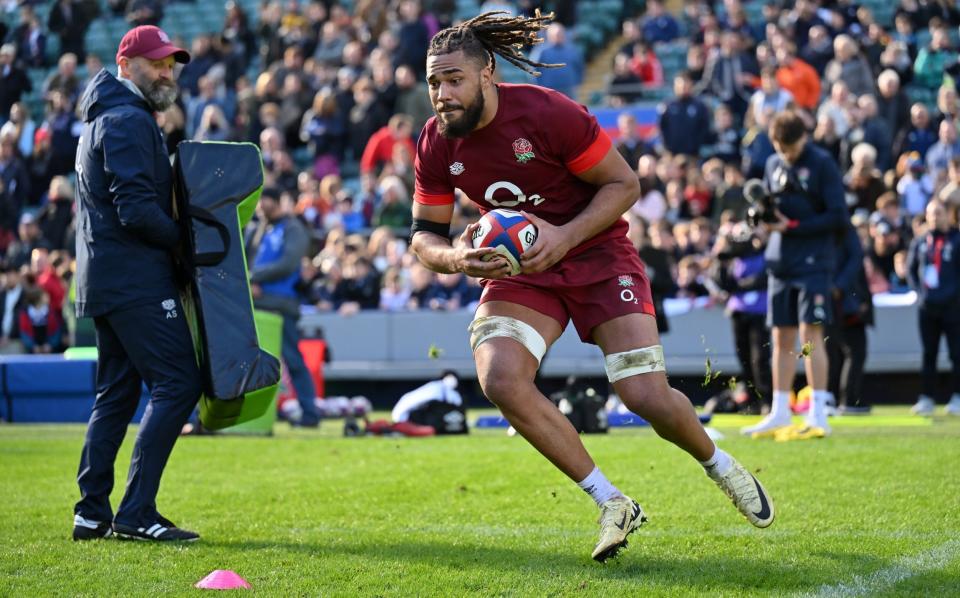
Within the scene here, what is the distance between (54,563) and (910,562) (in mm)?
3531

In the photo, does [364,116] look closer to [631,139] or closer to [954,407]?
[631,139]

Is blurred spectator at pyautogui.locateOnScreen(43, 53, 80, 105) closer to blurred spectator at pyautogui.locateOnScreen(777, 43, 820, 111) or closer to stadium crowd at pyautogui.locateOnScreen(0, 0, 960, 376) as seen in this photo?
stadium crowd at pyautogui.locateOnScreen(0, 0, 960, 376)

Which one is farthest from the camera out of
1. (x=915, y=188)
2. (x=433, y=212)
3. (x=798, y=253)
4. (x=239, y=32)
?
(x=239, y=32)

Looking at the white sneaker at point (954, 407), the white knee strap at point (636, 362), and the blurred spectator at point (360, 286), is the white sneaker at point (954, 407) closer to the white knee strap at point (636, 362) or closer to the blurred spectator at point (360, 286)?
the blurred spectator at point (360, 286)

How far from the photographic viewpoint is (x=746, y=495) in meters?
6.06

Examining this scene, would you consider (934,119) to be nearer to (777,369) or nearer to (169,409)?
(777,369)

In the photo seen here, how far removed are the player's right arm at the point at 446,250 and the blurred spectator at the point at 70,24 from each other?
2346cm

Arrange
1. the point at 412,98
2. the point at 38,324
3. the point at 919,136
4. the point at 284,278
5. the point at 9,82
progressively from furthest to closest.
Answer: the point at 9,82
the point at 412,98
the point at 38,324
the point at 919,136
the point at 284,278

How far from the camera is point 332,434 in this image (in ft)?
41.8

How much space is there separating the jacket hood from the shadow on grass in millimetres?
2149

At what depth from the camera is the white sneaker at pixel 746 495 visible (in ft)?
19.9

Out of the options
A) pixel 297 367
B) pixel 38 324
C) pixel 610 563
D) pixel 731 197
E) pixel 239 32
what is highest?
pixel 239 32

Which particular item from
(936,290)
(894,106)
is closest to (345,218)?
(894,106)

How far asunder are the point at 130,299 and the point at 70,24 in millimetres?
23168
